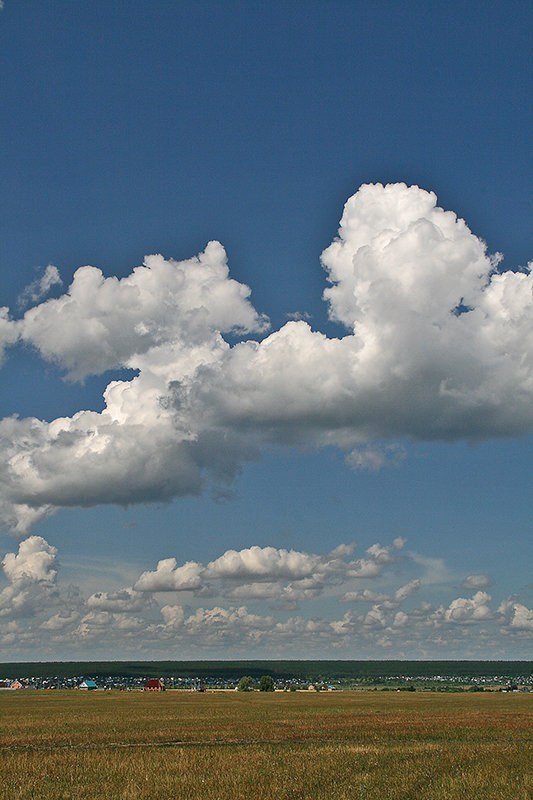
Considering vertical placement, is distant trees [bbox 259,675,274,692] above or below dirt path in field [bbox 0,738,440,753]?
below

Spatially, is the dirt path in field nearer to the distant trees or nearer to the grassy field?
the grassy field

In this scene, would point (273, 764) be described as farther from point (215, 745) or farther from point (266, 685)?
point (266, 685)

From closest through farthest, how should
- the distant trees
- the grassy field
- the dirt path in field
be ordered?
the grassy field
the dirt path in field
the distant trees

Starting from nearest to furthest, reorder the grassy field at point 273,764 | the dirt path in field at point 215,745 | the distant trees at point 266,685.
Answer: the grassy field at point 273,764, the dirt path in field at point 215,745, the distant trees at point 266,685

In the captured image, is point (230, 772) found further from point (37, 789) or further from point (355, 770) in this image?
point (37, 789)

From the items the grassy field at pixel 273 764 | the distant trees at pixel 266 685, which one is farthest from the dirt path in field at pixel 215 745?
the distant trees at pixel 266 685

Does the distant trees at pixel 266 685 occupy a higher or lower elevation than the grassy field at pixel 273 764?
lower

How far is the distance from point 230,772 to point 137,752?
9478 millimetres

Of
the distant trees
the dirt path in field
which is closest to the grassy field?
the dirt path in field

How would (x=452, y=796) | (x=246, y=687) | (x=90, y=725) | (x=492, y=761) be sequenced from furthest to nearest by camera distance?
1. (x=246, y=687)
2. (x=90, y=725)
3. (x=492, y=761)
4. (x=452, y=796)

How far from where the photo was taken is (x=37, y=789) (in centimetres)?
2294

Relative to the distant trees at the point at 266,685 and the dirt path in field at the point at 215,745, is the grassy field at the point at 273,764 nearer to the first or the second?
the dirt path in field at the point at 215,745

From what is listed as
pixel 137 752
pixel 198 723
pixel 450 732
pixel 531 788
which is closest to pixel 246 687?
pixel 198 723

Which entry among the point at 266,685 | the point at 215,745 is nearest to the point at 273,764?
the point at 215,745
